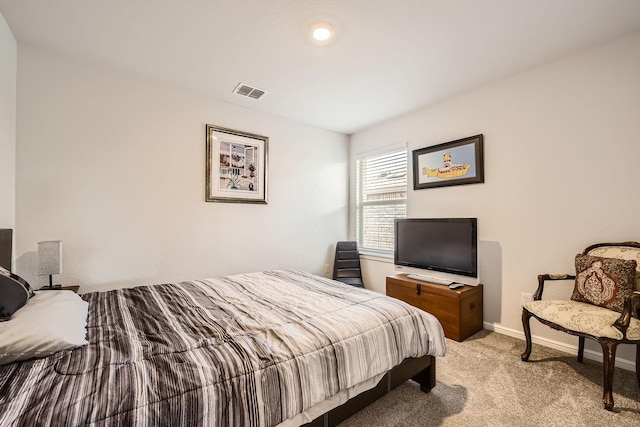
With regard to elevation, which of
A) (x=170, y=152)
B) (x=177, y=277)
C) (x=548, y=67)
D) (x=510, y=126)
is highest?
(x=548, y=67)

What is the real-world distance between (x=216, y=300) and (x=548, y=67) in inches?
137

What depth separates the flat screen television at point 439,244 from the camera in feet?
9.16

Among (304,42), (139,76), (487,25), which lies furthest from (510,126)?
(139,76)

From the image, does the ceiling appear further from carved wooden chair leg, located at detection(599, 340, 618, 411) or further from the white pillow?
carved wooden chair leg, located at detection(599, 340, 618, 411)

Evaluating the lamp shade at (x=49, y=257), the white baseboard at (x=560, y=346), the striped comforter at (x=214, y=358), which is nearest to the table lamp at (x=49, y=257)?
the lamp shade at (x=49, y=257)

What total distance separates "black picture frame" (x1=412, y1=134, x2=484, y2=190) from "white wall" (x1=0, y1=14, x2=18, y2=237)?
152 inches

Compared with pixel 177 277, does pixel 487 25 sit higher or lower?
higher

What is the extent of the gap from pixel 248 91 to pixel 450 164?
2434 mm

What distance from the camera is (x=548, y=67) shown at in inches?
100

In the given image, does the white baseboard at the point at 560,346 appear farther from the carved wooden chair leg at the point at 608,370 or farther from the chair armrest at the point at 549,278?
the carved wooden chair leg at the point at 608,370

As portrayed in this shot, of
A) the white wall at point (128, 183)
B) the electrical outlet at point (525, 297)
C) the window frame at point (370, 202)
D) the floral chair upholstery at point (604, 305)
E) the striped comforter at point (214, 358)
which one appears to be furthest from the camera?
the window frame at point (370, 202)

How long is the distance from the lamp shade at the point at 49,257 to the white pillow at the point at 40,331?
0.85 metres

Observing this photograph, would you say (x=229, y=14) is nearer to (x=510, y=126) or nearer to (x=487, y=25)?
(x=487, y=25)

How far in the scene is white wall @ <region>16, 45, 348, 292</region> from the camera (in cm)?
237
